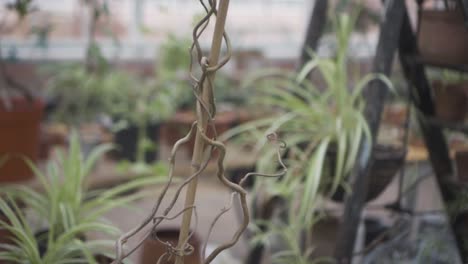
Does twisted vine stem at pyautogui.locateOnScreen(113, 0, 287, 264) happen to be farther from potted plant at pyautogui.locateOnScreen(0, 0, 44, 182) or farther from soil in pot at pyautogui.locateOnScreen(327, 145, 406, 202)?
potted plant at pyautogui.locateOnScreen(0, 0, 44, 182)

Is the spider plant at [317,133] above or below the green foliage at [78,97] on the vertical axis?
above

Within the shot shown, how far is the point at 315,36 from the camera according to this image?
2.06 metres

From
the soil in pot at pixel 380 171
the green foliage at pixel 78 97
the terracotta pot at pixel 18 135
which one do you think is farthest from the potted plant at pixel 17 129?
the soil in pot at pixel 380 171

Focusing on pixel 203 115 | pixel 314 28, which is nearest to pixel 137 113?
pixel 314 28

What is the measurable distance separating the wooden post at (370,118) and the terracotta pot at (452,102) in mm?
478

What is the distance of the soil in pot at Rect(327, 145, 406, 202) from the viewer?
1804mm

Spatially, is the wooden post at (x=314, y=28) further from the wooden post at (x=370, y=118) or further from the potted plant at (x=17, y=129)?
the potted plant at (x=17, y=129)

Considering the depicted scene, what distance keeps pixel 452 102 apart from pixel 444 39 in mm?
382

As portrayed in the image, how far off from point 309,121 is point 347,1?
1.95 metres

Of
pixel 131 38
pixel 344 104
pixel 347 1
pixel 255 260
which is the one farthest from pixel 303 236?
pixel 131 38

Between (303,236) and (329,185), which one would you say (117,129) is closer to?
(303,236)

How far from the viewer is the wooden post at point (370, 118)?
1635 mm

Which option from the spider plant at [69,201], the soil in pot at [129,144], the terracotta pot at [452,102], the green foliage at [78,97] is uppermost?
the terracotta pot at [452,102]

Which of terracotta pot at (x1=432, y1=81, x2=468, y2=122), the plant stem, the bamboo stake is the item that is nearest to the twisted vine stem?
the bamboo stake
